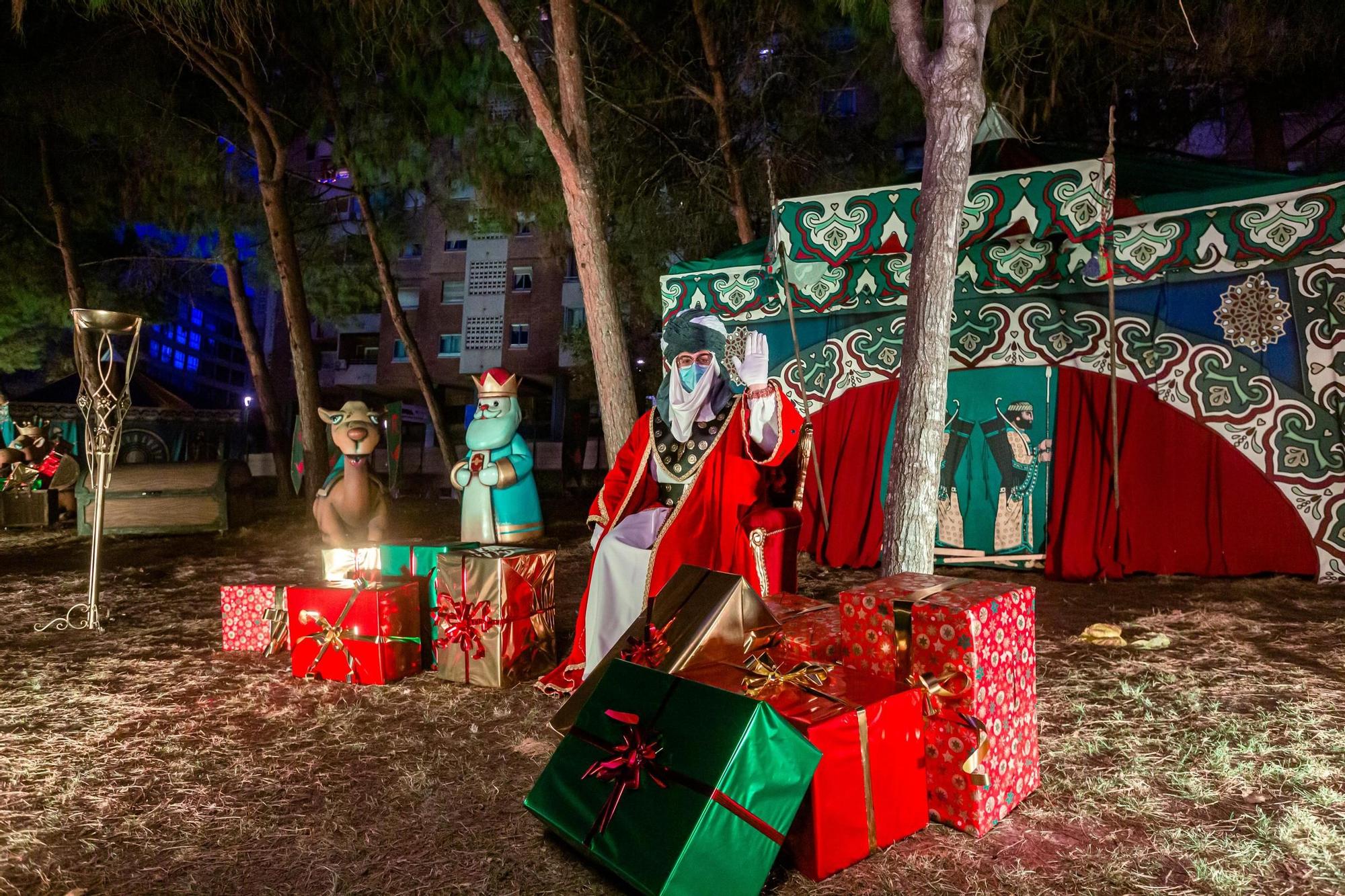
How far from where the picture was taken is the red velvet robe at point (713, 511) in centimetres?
311

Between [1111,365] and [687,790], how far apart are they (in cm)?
465

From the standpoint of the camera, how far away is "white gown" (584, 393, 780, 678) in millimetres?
3098

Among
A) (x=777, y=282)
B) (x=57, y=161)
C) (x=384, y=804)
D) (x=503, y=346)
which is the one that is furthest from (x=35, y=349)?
(x=384, y=804)

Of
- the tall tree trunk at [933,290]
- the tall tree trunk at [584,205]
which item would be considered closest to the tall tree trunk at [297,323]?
the tall tree trunk at [584,205]

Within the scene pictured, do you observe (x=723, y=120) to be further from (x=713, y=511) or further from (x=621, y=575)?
(x=621, y=575)

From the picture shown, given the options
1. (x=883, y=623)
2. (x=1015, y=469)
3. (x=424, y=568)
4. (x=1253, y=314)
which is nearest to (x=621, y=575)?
(x=424, y=568)

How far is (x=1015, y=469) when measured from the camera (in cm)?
552

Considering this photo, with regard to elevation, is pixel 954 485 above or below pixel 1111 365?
below

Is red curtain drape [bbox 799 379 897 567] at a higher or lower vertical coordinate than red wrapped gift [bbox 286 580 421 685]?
higher

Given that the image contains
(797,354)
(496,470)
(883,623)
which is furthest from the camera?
(496,470)

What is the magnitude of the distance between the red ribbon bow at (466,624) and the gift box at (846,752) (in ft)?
4.77

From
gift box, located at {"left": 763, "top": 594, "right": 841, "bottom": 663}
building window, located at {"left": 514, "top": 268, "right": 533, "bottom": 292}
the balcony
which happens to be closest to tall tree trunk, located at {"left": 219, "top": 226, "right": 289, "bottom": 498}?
gift box, located at {"left": 763, "top": 594, "right": 841, "bottom": 663}

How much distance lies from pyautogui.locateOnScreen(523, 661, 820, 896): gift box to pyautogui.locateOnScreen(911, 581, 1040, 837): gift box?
1.51 ft

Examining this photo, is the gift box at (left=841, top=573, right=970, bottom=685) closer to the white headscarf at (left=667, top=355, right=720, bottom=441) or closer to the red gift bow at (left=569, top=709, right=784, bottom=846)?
the red gift bow at (left=569, top=709, right=784, bottom=846)
